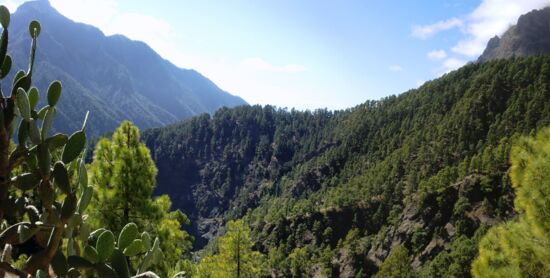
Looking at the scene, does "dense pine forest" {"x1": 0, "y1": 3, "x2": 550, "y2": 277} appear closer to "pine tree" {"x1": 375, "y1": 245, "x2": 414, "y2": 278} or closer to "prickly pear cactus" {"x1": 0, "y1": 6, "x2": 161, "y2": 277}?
"prickly pear cactus" {"x1": 0, "y1": 6, "x2": 161, "y2": 277}

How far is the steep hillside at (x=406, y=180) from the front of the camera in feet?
214

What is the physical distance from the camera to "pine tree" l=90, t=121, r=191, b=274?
8.22 meters

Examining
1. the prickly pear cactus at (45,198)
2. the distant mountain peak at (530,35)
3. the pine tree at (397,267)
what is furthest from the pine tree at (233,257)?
the distant mountain peak at (530,35)

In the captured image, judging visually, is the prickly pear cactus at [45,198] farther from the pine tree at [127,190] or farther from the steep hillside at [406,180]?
the steep hillside at [406,180]

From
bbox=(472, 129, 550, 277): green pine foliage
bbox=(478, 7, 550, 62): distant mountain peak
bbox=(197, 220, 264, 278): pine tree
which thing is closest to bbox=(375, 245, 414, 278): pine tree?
bbox=(197, 220, 264, 278): pine tree

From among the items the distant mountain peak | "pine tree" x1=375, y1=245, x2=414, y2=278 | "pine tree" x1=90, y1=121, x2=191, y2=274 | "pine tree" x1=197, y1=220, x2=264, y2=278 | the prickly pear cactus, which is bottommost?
"pine tree" x1=375, y1=245, x2=414, y2=278

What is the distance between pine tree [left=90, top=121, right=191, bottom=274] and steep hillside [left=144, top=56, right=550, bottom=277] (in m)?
48.1

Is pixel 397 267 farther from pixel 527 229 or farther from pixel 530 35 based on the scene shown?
pixel 530 35

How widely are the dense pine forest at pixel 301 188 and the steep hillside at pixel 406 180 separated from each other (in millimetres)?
361

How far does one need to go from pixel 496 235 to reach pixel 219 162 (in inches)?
7452

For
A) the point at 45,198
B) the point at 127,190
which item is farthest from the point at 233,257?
the point at 45,198

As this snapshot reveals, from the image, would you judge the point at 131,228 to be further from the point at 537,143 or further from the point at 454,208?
the point at 454,208

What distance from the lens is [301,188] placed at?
128m

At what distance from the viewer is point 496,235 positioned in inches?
285
